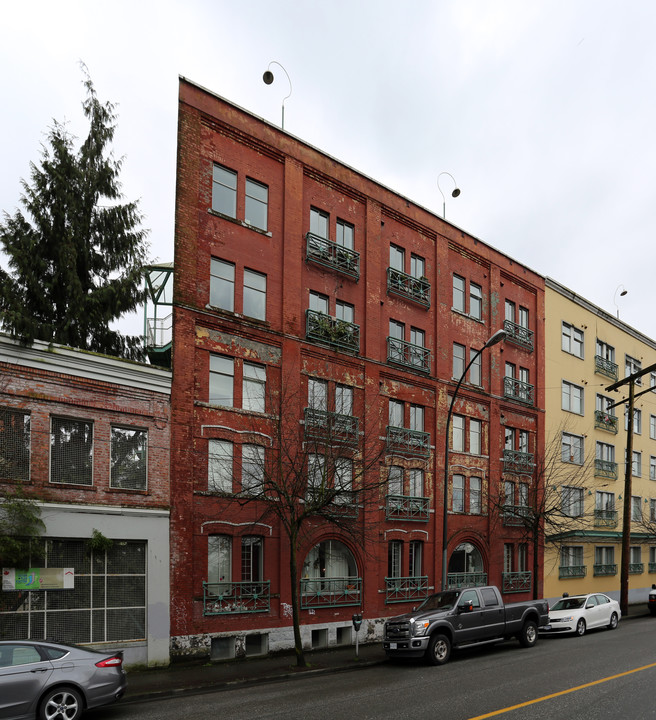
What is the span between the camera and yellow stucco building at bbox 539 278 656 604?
119 feet

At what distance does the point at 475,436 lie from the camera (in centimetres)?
3195

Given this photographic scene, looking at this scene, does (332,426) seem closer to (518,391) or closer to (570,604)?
(570,604)

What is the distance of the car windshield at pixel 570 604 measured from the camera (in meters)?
25.8

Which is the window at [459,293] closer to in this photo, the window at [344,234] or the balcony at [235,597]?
the window at [344,234]

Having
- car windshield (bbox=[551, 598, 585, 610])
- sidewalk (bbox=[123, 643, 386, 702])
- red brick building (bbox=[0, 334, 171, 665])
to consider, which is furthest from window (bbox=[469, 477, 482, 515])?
red brick building (bbox=[0, 334, 171, 665])

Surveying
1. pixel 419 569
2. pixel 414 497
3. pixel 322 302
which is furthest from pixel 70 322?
pixel 419 569

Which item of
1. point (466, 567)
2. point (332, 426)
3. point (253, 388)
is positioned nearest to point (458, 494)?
point (466, 567)

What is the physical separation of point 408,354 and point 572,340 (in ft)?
48.7

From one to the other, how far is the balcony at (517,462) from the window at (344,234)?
12375mm

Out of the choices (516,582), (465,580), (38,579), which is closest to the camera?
(38,579)

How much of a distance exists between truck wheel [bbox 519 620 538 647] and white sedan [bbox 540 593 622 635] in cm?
133

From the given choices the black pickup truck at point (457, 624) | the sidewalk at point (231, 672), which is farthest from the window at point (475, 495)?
the sidewalk at point (231, 672)

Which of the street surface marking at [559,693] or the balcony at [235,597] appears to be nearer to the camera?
the street surface marking at [559,693]

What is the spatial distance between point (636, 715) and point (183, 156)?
18.2 meters
